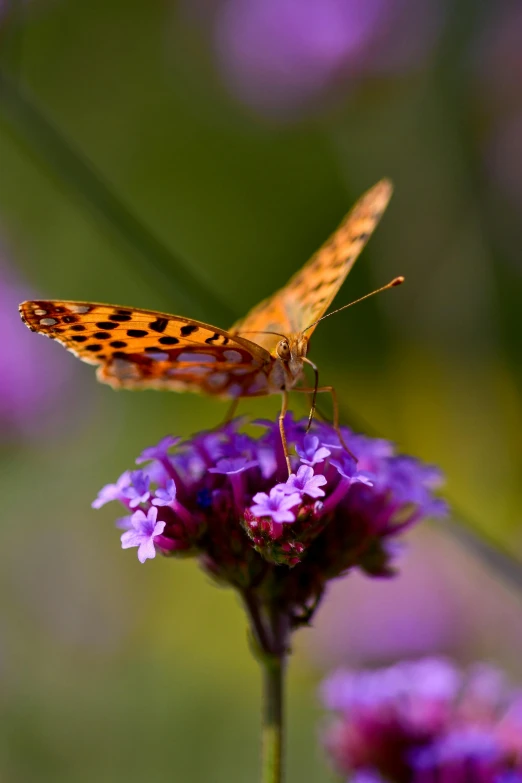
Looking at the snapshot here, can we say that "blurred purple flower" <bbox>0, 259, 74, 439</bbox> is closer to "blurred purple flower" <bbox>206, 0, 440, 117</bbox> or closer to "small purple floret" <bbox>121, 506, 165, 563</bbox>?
"blurred purple flower" <bbox>206, 0, 440, 117</bbox>

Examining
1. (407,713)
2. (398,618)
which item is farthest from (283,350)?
(398,618)

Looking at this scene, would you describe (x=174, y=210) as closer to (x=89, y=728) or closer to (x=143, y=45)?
(x=143, y=45)

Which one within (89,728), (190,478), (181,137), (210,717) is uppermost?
(181,137)

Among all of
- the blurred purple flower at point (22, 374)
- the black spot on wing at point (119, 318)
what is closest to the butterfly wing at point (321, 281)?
the black spot on wing at point (119, 318)

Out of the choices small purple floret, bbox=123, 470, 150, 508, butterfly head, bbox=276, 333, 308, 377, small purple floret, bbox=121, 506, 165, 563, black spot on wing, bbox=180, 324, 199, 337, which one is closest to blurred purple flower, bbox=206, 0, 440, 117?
butterfly head, bbox=276, 333, 308, 377

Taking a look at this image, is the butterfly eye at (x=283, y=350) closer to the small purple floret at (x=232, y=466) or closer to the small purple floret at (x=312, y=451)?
the small purple floret at (x=312, y=451)

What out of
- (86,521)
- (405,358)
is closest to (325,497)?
(86,521)
